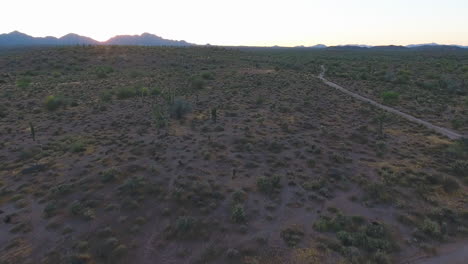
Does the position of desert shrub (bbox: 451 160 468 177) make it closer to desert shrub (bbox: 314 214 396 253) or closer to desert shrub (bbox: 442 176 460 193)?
desert shrub (bbox: 442 176 460 193)

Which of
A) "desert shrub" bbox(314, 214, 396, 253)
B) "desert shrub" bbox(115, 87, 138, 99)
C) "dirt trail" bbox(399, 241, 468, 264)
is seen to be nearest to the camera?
"dirt trail" bbox(399, 241, 468, 264)

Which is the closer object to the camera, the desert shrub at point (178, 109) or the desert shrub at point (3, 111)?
the desert shrub at point (178, 109)

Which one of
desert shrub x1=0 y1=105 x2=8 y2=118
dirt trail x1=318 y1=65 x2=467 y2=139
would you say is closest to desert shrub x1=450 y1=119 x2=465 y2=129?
dirt trail x1=318 y1=65 x2=467 y2=139

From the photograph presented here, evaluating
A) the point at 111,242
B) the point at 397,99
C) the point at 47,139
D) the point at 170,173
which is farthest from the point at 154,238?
the point at 397,99

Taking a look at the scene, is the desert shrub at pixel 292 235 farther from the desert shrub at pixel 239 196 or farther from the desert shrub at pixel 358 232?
the desert shrub at pixel 239 196

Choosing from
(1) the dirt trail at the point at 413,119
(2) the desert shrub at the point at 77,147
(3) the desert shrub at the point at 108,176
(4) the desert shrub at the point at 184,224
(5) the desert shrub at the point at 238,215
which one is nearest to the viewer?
(4) the desert shrub at the point at 184,224

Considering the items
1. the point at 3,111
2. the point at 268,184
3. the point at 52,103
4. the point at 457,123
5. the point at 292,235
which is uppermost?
the point at 52,103

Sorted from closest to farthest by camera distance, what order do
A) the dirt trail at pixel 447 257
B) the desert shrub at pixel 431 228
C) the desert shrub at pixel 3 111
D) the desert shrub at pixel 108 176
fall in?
the dirt trail at pixel 447 257
the desert shrub at pixel 431 228
the desert shrub at pixel 108 176
the desert shrub at pixel 3 111

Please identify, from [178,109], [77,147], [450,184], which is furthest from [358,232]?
[178,109]

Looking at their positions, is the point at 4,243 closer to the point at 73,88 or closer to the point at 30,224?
the point at 30,224

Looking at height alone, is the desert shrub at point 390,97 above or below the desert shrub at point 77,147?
above

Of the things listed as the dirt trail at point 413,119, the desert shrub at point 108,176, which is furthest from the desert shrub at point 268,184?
the dirt trail at point 413,119

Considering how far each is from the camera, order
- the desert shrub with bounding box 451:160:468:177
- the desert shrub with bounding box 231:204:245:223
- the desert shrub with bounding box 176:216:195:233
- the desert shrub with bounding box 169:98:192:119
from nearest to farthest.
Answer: the desert shrub with bounding box 176:216:195:233, the desert shrub with bounding box 231:204:245:223, the desert shrub with bounding box 451:160:468:177, the desert shrub with bounding box 169:98:192:119

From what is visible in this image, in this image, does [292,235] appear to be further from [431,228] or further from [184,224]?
[431,228]
